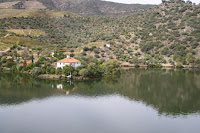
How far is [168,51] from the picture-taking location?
108 meters

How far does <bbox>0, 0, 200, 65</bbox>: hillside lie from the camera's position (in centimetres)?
10538

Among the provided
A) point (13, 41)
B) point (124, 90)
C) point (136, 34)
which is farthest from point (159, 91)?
point (13, 41)

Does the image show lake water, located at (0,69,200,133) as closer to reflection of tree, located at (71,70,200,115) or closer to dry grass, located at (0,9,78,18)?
reflection of tree, located at (71,70,200,115)

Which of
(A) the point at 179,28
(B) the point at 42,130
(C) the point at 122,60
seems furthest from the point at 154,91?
(A) the point at 179,28

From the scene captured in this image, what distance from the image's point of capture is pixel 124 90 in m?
51.7

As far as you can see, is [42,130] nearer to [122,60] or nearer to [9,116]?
[9,116]

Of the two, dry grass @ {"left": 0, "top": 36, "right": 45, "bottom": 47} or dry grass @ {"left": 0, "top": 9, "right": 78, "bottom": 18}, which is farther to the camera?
dry grass @ {"left": 0, "top": 9, "right": 78, "bottom": 18}

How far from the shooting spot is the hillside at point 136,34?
4149 inches

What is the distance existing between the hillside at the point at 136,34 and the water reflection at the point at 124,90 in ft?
133

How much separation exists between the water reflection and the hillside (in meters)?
40.6

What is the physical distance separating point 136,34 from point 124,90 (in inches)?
3129

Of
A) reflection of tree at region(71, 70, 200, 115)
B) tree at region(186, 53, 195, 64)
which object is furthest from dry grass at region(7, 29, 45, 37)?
tree at region(186, 53, 195, 64)

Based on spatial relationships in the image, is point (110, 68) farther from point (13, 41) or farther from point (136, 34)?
point (13, 41)

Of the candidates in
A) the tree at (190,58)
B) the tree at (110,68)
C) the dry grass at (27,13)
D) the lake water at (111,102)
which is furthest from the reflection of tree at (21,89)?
the dry grass at (27,13)
